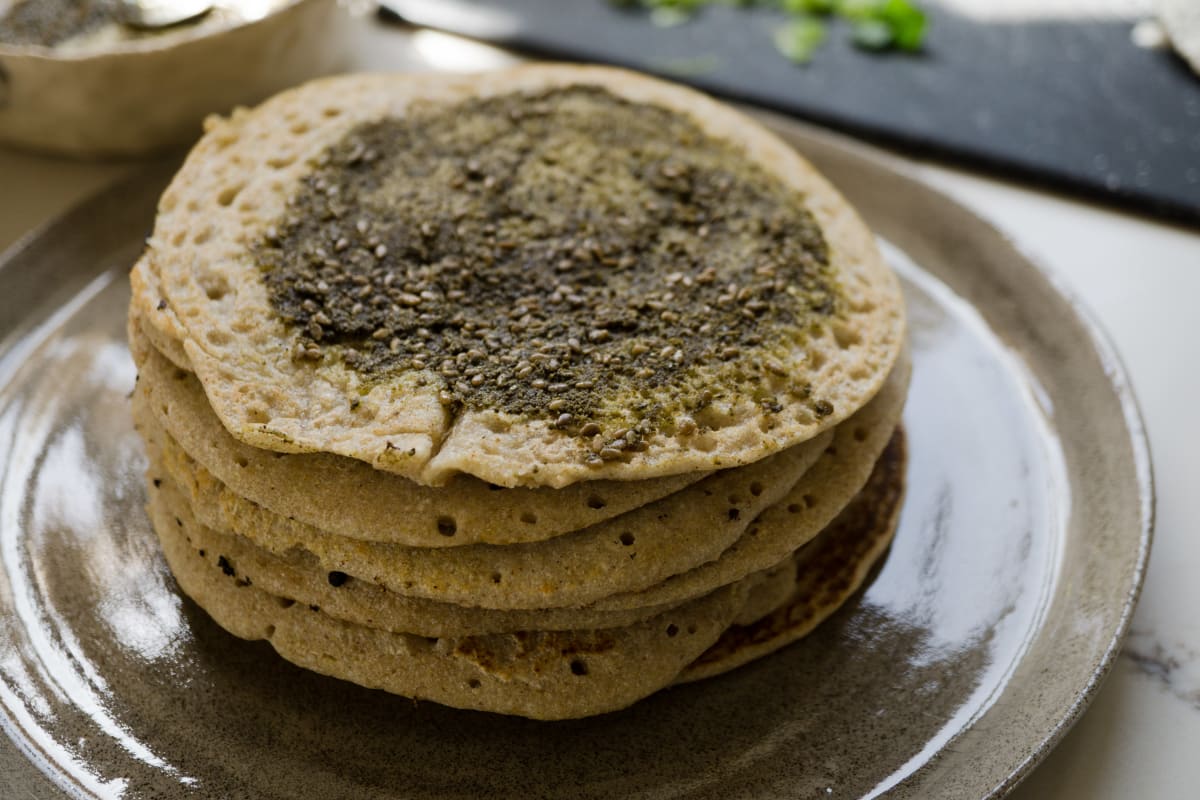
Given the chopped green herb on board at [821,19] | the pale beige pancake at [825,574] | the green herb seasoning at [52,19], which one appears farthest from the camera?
the chopped green herb on board at [821,19]

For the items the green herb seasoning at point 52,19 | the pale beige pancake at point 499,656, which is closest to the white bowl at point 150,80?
the green herb seasoning at point 52,19

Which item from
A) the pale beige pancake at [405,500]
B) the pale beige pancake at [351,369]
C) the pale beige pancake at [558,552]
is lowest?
the pale beige pancake at [558,552]

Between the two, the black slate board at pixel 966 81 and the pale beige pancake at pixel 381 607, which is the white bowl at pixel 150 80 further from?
the pale beige pancake at pixel 381 607

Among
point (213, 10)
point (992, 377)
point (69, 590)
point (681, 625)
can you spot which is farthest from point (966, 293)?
point (213, 10)

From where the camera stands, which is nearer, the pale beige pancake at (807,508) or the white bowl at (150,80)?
the pale beige pancake at (807,508)

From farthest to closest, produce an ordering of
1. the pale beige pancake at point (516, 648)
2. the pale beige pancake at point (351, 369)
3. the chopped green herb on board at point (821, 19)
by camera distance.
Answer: the chopped green herb on board at point (821, 19)
the pale beige pancake at point (516, 648)
the pale beige pancake at point (351, 369)

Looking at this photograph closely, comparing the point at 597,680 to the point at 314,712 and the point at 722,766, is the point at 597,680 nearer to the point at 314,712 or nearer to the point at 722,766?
the point at 722,766
